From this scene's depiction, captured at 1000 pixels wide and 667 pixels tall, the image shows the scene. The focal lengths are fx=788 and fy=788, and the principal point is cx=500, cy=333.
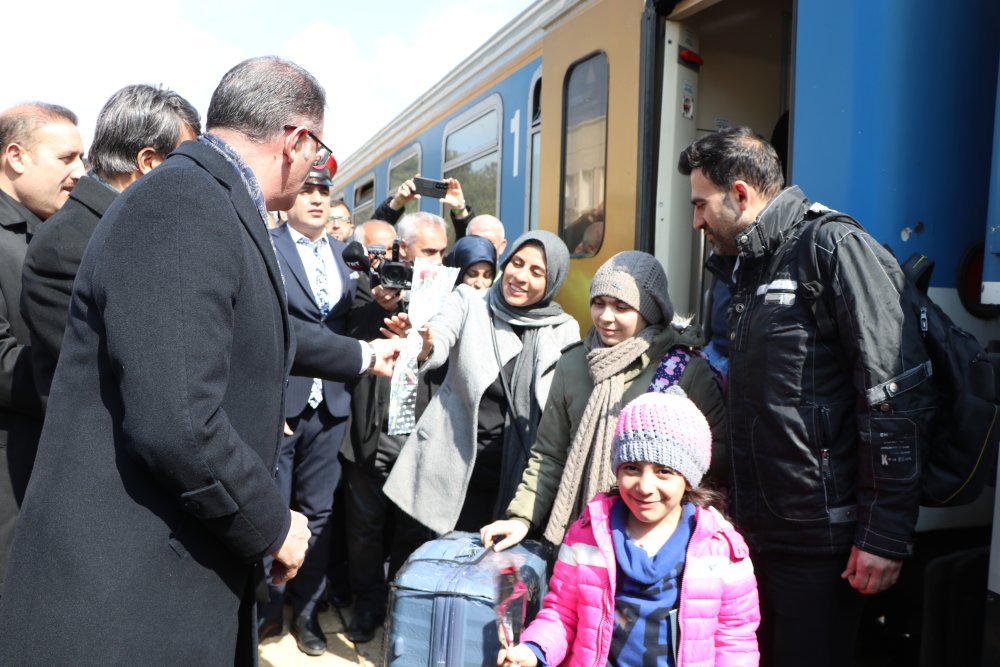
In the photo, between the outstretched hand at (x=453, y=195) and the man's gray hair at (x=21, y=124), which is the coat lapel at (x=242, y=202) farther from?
the outstretched hand at (x=453, y=195)

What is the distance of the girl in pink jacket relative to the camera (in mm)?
1846

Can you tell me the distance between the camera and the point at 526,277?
117 inches

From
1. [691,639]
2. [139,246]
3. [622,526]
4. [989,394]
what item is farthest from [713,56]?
[139,246]

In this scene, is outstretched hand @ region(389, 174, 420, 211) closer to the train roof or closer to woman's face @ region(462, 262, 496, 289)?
woman's face @ region(462, 262, 496, 289)

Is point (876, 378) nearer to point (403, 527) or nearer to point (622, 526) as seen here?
point (622, 526)

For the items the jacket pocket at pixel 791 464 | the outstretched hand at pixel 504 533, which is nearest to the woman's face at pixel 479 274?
the outstretched hand at pixel 504 533

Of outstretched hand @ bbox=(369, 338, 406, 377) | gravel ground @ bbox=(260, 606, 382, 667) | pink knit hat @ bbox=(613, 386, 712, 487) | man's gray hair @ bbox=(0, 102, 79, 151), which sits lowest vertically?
gravel ground @ bbox=(260, 606, 382, 667)

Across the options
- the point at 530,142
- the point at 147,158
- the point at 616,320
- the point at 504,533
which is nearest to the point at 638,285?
the point at 616,320

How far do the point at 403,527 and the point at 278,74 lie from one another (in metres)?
2.40

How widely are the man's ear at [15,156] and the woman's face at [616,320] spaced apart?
186 cm

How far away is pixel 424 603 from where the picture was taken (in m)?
2.20

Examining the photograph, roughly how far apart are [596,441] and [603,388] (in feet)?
0.54

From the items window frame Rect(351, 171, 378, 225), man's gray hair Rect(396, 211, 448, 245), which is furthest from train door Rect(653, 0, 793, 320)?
window frame Rect(351, 171, 378, 225)

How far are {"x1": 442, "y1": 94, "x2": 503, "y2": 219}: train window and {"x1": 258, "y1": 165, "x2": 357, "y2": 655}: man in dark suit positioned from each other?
1.55 meters
